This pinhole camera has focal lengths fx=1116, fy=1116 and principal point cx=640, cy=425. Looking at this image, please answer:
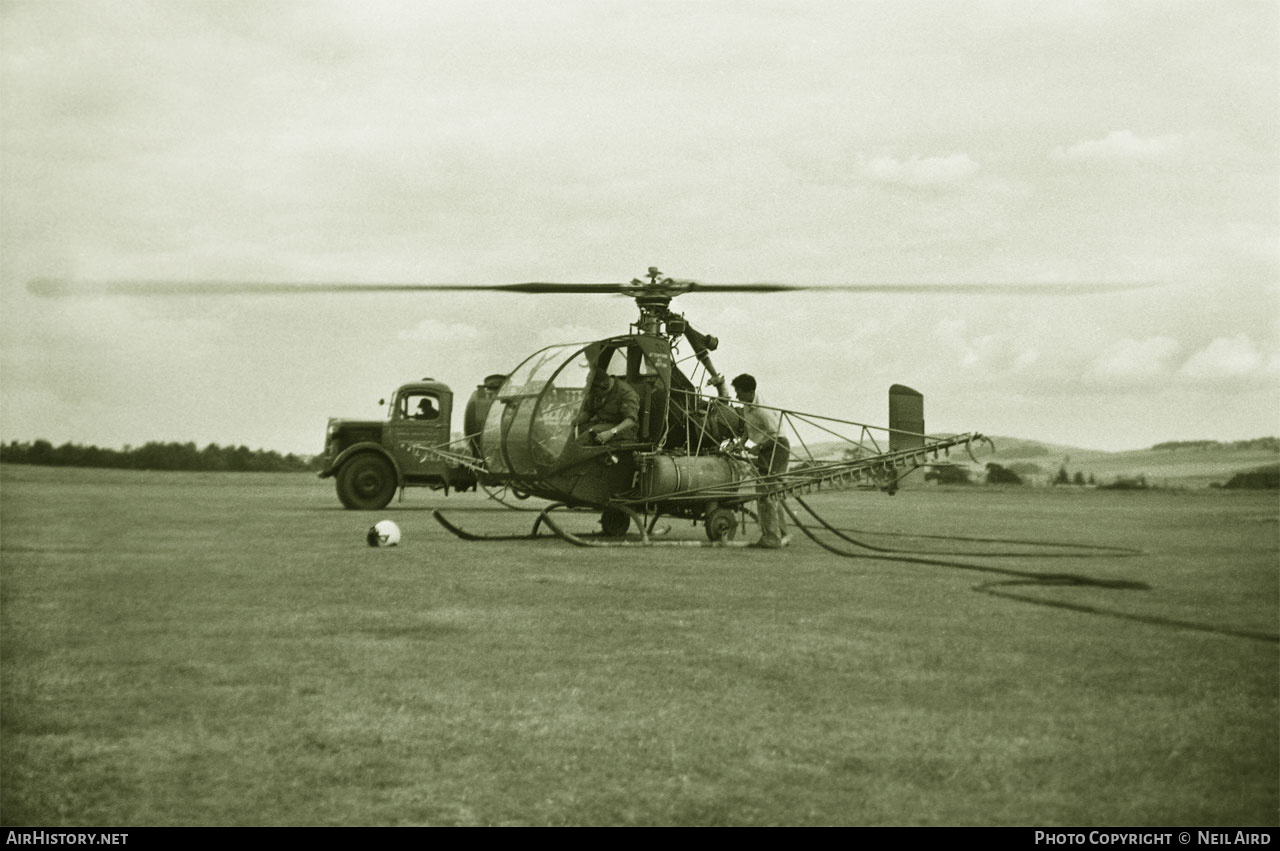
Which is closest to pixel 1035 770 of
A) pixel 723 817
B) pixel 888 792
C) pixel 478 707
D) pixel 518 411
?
pixel 888 792

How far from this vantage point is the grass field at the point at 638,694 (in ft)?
12.0

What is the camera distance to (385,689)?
509cm

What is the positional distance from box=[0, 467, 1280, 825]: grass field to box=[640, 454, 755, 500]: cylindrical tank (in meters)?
3.55

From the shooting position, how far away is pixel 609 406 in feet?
43.5

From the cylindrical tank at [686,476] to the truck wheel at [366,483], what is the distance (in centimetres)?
914

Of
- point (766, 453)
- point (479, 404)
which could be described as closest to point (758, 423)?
point (766, 453)

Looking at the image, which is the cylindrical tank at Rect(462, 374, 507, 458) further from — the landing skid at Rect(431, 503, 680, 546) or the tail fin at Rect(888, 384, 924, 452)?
the tail fin at Rect(888, 384, 924, 452)

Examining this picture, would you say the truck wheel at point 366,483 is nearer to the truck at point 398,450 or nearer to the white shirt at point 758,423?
the truck at point 398,450

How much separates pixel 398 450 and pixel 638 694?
17.6 m

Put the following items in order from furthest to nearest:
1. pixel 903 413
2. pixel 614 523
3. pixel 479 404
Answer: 1. pixel 479 404
2. pixel 614 523
3. pixel 903 413

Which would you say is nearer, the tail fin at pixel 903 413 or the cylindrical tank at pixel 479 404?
the tail fin at pixel 903 413

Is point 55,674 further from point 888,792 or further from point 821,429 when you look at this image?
point 821,429

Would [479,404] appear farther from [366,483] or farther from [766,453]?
[766,453]

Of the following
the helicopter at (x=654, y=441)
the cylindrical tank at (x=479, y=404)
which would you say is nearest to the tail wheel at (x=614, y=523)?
the helicopter at (x=654, y=441)
